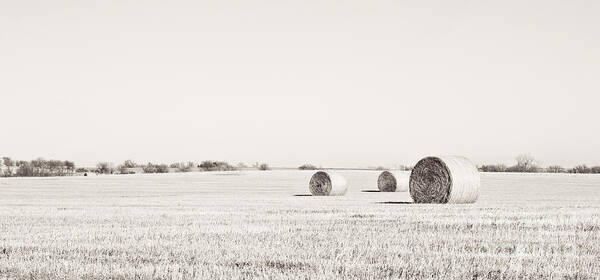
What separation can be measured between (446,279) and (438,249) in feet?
9.17

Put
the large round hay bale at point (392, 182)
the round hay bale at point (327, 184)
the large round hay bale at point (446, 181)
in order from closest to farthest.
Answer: the large round hay bale at point (446, 181) < the round hay bale at point (327, 184) < the large round hay bale at point (392, 182)

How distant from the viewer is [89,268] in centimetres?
958

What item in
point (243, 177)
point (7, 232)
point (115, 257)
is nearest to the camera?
point (115, 257)

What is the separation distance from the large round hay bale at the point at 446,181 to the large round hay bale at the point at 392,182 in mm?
14563

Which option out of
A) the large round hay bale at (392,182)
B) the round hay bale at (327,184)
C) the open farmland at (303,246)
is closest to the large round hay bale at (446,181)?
the open farmland at (303,246)

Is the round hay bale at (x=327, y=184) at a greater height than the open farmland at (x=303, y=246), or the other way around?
the round hay bale at (x=327, y=184)

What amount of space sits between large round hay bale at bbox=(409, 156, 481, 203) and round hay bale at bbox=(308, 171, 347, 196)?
8476 mm

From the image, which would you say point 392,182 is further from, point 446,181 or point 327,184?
point 446,181

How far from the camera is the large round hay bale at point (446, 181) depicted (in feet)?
85.3

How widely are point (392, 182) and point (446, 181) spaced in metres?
15.9

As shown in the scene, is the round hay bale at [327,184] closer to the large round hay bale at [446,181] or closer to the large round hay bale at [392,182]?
the large round hay bale at [392,182]

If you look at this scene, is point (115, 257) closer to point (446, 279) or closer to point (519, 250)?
point (446, 279)

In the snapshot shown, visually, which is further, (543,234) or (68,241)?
(543,234)

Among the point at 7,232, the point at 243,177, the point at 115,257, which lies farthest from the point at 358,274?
the point at 243,177
